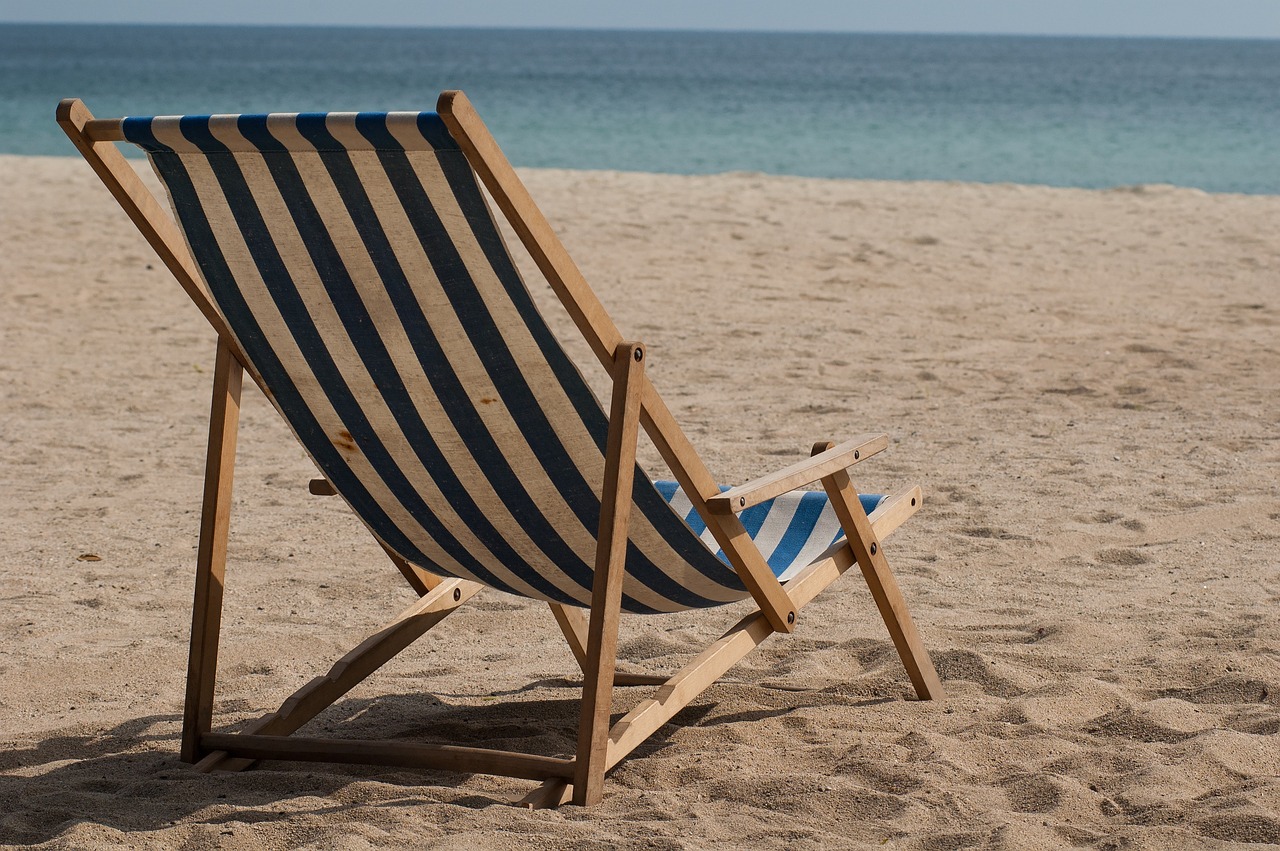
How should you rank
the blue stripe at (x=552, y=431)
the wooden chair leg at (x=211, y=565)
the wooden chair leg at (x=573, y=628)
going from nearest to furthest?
the blue stripe at (x=552, y=431) < the wooden chair leg at (x=211, y=565) < the wooden chair leg at (x=573, y=628)

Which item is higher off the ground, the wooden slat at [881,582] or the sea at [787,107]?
the sea at [787,107]

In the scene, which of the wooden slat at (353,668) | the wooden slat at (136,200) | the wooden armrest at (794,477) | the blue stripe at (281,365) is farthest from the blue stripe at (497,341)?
the wooden slat at (353,668)

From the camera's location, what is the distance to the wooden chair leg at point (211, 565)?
258 cm

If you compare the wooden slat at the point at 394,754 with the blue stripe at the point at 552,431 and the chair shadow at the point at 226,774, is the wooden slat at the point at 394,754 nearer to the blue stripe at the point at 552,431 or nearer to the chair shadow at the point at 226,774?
the chair shadow at the point at 226,774

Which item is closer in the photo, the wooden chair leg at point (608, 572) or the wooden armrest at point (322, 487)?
the wooden chair leg at point (608, 572)

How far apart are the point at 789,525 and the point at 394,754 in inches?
40.5

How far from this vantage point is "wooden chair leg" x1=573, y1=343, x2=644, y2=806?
223 centimetres

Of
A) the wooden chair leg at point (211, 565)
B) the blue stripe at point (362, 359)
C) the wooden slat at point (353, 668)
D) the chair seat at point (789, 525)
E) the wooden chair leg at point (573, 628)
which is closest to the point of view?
the blue stripe at point (362, 359)

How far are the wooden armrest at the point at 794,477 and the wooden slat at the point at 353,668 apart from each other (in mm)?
809

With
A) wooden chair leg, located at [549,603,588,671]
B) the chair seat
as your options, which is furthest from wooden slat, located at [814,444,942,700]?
wooden chair leg, located at [549,603,588,671]

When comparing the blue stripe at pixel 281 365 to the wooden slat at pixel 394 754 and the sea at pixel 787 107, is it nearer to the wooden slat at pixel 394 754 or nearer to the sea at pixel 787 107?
the wooden slat at pixel 394 754

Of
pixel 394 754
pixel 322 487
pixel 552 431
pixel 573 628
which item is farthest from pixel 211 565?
pixel 573 628

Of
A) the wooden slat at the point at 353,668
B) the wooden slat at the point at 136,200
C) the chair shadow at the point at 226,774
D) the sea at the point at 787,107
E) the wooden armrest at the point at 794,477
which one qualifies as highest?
the sea at the point at 787,107

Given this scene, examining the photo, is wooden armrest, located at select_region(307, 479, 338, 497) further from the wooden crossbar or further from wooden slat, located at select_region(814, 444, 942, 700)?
wooden slat, located at select_region(814, 444, 942, 700)
